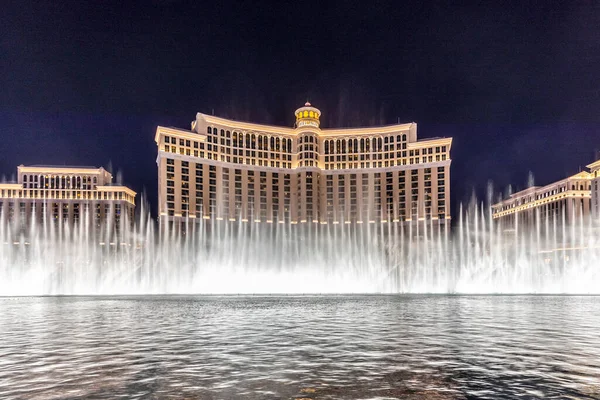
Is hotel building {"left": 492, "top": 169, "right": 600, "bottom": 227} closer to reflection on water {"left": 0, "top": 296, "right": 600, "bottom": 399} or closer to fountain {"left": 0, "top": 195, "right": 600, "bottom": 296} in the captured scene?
fountain {"left": 0, "top": 195, "right": 600, "bottom": 296}

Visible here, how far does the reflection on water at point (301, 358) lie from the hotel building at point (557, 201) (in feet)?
447

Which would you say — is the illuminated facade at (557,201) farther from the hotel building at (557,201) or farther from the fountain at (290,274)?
the fountain at (290,274)

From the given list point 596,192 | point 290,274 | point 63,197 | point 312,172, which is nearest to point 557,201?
point 596,192

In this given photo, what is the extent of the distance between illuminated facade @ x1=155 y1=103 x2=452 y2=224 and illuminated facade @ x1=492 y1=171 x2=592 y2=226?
37883mm

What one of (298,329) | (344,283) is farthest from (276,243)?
(298,329)

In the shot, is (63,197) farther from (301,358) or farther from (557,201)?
(301,358)

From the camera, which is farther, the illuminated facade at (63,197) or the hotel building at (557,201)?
the illuminated facade at (63,197)

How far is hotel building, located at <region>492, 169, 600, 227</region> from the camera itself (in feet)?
483

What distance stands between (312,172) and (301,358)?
421 feet

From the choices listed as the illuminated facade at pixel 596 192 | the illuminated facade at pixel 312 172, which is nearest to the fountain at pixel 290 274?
the illuminated facade at pixel 596 192

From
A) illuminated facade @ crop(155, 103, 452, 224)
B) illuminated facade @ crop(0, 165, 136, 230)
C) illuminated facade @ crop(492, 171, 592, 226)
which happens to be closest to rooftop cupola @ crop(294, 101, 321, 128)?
illuminated facade @ crop(155, 103, 452, 224)

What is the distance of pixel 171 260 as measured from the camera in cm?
8388

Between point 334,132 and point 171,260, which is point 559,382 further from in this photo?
point 334,132

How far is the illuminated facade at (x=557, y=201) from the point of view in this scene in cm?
14712
